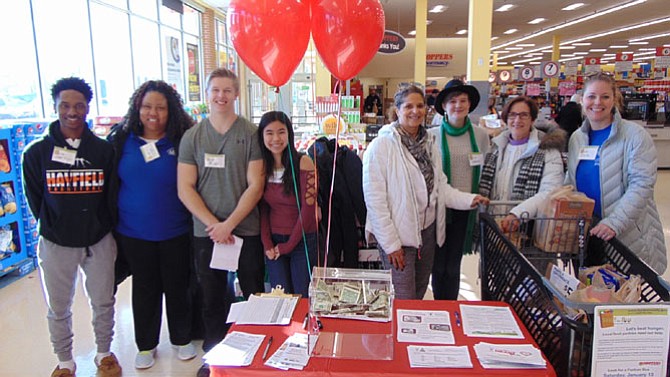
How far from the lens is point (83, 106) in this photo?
7.29 ft

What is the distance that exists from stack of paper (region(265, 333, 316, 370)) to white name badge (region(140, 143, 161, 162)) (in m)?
1.28

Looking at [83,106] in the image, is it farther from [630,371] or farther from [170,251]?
[630,371]

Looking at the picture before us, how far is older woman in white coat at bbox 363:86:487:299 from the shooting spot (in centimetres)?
214

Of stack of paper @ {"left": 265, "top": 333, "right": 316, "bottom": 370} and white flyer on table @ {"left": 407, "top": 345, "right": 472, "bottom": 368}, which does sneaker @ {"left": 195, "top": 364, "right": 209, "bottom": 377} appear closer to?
stack of paper @ {"left": 265, "top": 333, "right": 316, "bottom": 370}

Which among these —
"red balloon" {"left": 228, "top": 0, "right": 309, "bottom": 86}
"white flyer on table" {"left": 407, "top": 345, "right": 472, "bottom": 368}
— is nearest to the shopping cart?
"white flyer on table" {"left": 407, "top": 345, "right": 472, "bottom": 368}

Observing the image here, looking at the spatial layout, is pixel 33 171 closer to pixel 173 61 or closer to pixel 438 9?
pixel 173 61

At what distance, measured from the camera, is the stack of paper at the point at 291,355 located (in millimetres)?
1256

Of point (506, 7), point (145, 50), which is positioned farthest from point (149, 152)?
point (506, 7)

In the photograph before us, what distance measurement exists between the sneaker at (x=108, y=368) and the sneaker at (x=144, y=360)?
100 mm

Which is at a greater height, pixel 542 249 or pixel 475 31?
pixel 475 31

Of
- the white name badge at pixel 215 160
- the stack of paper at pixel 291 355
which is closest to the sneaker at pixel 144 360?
the white name badge at pixel 215 160

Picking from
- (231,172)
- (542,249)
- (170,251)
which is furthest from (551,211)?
(170,251)

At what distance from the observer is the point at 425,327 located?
4.78 ft

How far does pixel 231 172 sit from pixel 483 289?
49.6 inches
